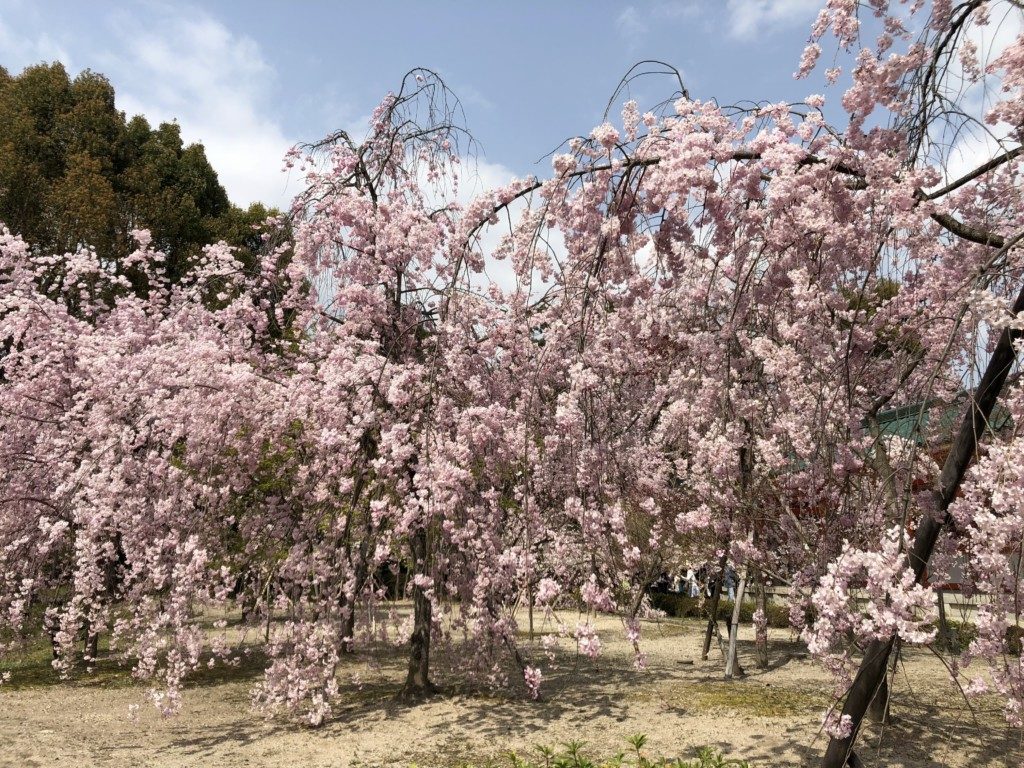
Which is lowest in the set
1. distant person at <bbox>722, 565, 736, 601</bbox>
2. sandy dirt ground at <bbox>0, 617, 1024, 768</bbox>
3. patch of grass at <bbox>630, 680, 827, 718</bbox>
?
sandy dirt ground at <bbox>0, 617, 1024, 768</bbox>

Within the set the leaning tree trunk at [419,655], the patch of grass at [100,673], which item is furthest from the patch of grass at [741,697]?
the patch of grass at [100,673]

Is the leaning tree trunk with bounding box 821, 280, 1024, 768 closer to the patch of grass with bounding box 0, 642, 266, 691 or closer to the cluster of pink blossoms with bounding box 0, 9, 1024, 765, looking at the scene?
the cluster of pink blossoms with bounding box 0, 9, 1024, 765

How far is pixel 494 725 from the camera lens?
25.2 feet

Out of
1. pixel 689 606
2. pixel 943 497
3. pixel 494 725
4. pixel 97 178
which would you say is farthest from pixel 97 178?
pixel 943 497

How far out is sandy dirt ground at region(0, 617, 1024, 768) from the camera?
6.74 meters

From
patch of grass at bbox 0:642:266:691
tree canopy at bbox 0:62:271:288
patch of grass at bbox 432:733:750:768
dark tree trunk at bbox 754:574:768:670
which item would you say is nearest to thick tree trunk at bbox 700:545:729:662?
dark tree trunk at bbox 754:574:768:670

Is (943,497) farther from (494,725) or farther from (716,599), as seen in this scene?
(716,599)

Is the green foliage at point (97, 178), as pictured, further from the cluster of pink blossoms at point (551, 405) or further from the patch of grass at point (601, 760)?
the patch of grass at point (601, 760)

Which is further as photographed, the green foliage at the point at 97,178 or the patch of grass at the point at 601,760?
the green foliage at the point at 97,178

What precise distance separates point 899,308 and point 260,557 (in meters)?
6.74

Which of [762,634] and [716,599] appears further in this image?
[716,599]

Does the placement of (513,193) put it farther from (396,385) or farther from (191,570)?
(191,570)

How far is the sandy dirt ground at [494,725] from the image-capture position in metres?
6.74

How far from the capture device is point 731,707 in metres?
8.16
